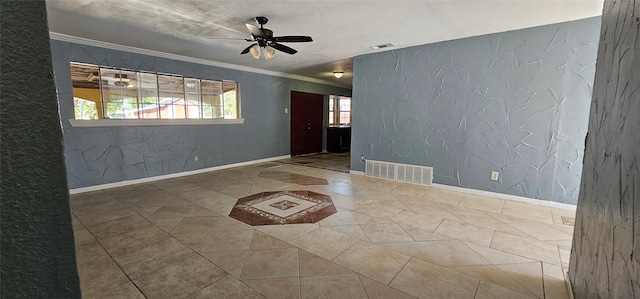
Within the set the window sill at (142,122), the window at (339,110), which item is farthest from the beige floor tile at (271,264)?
the window at (339,110)

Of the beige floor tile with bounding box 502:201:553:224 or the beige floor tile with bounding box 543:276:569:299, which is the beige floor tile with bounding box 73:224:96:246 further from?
the beige floor tile with bounding box 502:201:553:224

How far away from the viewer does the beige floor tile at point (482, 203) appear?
3.65 m

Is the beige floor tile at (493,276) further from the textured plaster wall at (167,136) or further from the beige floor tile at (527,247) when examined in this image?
the textured plaster wall at (167,136)

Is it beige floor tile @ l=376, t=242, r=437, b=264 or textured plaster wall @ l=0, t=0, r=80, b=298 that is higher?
textured plaster wall @ l=0, t=0, r=80, b=298

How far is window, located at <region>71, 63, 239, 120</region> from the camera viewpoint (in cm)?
445

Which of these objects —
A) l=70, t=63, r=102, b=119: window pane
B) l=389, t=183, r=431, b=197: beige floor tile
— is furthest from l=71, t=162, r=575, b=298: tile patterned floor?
l=70, t=63, r=102, b=119: window pane

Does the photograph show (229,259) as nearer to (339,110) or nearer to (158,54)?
(158,54)

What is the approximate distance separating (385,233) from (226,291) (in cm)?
163

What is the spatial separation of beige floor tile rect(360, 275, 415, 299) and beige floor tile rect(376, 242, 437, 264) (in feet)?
1.78

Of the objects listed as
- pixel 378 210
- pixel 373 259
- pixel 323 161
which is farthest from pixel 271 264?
pixel 323 161

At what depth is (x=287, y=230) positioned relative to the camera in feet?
9.69

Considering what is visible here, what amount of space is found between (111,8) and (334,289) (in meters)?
3.68

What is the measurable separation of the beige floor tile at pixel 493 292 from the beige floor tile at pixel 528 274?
160 mm

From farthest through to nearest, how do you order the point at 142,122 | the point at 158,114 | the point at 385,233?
the point at 158,114 → the point at 142,122 → the point at 385,233
